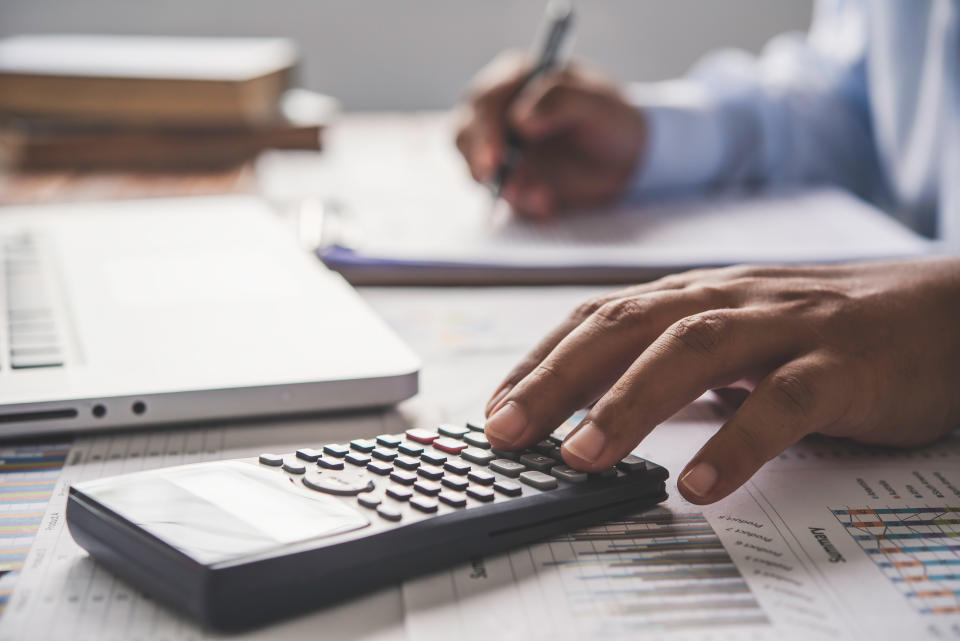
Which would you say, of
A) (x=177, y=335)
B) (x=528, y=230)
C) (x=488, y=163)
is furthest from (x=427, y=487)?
(x=488, y=163)

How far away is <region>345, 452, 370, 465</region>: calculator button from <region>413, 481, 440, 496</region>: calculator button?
0.03 metres

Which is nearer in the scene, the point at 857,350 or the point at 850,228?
the point at 857,350

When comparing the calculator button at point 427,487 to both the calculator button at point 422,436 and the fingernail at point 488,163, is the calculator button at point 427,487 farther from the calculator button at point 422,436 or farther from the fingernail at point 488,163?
the fingernail at point 488,163

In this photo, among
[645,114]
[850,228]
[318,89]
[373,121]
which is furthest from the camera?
[318,89]

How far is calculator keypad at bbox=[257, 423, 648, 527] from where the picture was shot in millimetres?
340

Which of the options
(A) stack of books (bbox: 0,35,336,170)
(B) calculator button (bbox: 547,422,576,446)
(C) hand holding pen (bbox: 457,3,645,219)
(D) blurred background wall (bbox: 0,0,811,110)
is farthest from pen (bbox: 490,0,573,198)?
(D) blurred background wall (bbox: 0,0,811,110)

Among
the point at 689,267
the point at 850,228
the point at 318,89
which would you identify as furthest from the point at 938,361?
the point at 318,89

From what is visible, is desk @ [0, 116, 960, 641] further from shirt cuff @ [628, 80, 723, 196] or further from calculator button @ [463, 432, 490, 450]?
shirt cuff @ [628, 80, 723, 196]

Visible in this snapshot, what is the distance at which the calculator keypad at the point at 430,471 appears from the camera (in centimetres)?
34

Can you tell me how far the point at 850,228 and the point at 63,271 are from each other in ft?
1.98

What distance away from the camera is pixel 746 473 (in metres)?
0.37

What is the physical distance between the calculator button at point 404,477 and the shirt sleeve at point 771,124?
69 cm

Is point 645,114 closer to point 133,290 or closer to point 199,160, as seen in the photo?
point 199,160

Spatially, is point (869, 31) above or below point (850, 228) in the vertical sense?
above
